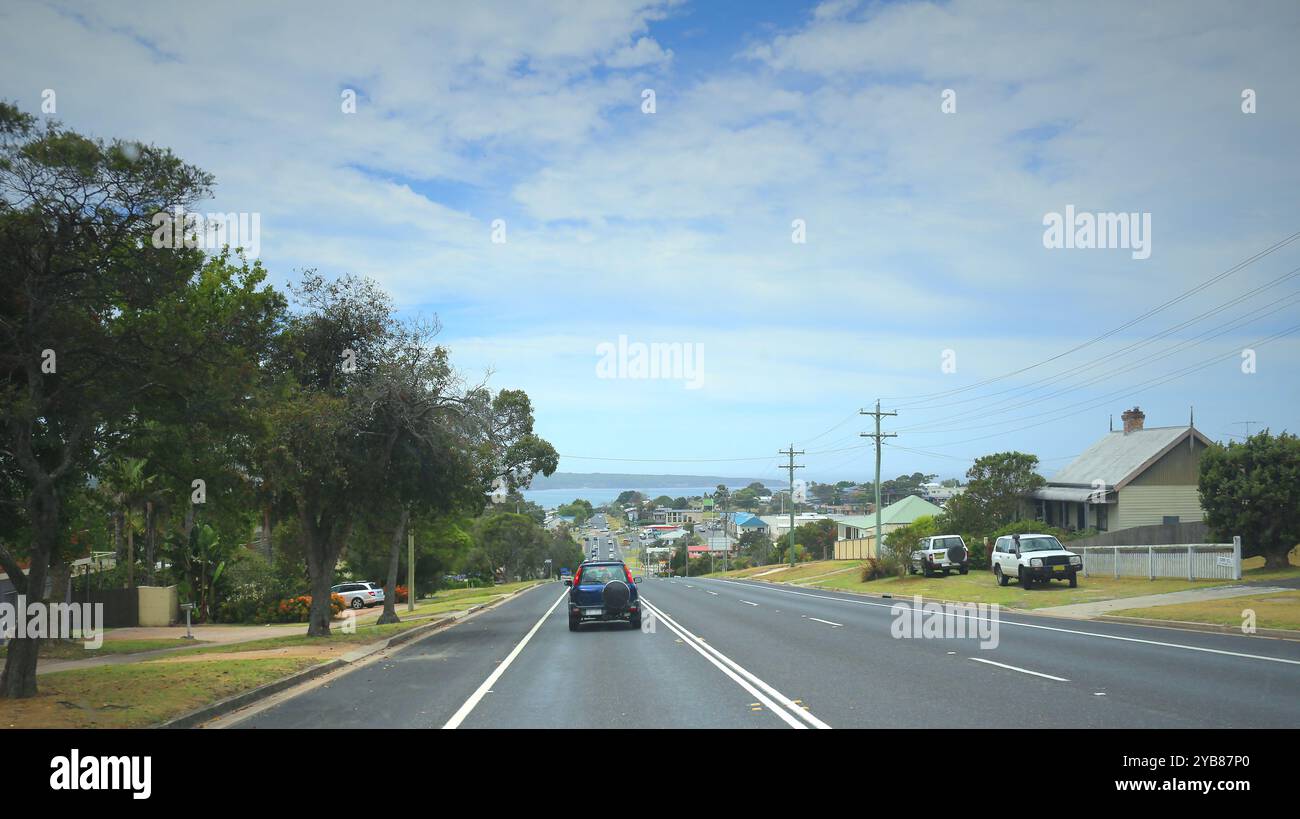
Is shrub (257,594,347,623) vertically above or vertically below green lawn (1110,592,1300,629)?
below

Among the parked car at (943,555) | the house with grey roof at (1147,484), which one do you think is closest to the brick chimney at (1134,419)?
the house with grey roof at (1147,484)

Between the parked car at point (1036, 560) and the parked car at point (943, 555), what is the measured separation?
7.72 metres

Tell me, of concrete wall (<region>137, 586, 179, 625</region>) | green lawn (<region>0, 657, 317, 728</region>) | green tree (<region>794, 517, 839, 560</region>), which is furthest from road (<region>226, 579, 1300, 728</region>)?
green tree (<region>794, 517, 839, 560</region>)

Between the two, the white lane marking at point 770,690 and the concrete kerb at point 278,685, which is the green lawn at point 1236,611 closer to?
the white lane marking at point 770,690

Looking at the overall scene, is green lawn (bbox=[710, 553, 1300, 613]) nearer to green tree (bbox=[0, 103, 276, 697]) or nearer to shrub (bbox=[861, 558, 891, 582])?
shrub (bbox=[861, 558, 891, 582])

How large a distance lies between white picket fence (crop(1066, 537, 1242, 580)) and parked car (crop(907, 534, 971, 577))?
6.66 m

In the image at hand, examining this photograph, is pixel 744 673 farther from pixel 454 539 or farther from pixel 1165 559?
pixel 454 539

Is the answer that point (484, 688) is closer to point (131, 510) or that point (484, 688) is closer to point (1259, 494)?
point (131, 510)

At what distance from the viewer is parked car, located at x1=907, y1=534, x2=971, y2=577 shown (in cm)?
4481

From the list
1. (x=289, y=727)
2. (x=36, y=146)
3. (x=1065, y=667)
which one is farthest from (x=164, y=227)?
(x=1065, y=667)

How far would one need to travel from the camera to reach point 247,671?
15.7 metres

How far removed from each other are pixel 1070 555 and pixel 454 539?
3334 cm

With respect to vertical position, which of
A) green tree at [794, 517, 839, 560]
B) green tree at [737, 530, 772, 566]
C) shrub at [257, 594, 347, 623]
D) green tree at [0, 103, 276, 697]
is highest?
green tree at [0, 103, 276, 697]

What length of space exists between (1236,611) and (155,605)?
3327cm
